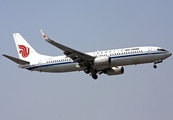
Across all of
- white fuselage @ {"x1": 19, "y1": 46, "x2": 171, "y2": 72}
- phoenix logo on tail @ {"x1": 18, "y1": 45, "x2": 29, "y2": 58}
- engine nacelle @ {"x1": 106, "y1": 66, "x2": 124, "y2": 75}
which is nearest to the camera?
white fuselage @ {"x1": 19, "y1": 46, "x2": 171, "y2": 72}

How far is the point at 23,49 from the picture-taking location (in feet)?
212

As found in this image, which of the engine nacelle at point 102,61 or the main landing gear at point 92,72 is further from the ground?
the engine nacelle at point 102,61

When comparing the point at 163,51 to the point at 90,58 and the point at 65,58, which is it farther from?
the point at 65,58

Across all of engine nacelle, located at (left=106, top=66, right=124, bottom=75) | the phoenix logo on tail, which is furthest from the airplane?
the phoenix logo on tail

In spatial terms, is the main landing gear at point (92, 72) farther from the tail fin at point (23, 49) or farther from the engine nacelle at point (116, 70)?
the tail fin at point (23, 49)

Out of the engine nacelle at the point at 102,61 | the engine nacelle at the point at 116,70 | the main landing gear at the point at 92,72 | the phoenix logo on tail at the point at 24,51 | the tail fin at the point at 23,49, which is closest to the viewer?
the engine nacelle at the point at 102,61

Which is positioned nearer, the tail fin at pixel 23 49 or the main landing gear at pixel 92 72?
the main landing gear at pixel 92 72

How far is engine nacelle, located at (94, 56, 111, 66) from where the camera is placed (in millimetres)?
54625

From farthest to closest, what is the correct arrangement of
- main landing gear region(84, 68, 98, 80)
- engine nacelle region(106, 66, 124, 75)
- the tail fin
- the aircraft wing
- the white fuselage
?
the tail fin < engine nacelle region(106, 66, 124, 75) < main landing gear region(84, 68, 98, 80) < the aircraft wing < the white fuselage

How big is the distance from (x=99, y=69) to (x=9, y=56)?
12.4m

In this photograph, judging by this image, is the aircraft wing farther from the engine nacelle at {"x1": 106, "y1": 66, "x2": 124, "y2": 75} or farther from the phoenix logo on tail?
the phoenix logo on tail

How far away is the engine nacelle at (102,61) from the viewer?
179ft

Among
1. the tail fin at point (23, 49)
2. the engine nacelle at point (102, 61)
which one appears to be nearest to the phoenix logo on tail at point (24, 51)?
the tail fin at point (23, 49)

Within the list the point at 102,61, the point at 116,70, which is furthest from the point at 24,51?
the point at 102,61
